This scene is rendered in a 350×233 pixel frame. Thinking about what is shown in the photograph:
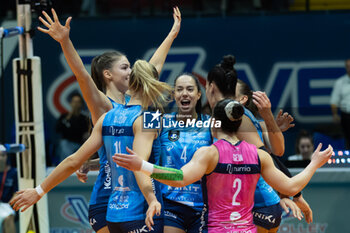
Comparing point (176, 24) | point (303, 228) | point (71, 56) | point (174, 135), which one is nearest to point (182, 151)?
point (174, 135)

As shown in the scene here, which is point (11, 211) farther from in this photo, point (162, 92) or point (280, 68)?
point (280, 68)

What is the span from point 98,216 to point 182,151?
0.65m

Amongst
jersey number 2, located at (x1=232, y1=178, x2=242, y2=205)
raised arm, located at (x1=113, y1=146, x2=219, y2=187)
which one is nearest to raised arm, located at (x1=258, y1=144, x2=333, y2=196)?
jersey number 2, located at (x1=232, y1=178, x2=242, y2=205)

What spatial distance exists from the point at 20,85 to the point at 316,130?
4.15 metres

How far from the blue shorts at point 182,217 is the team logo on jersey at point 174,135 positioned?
40 cm

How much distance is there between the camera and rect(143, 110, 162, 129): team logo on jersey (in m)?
3.54

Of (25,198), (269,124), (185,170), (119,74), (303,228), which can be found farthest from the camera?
(303,228)

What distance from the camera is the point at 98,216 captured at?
385cm

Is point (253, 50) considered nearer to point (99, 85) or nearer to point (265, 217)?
point (99, 85)

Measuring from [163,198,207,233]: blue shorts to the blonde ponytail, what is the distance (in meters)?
0.68

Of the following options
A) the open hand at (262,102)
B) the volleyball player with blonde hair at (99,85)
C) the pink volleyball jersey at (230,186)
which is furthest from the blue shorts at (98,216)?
the open hand at (262,102)

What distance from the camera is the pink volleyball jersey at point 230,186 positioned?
3.34 meters

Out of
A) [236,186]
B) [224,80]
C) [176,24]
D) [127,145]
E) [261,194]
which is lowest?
[261,194]

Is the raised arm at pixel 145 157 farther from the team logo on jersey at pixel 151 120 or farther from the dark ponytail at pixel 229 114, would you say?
the dark ponytail at pixel 229 114
